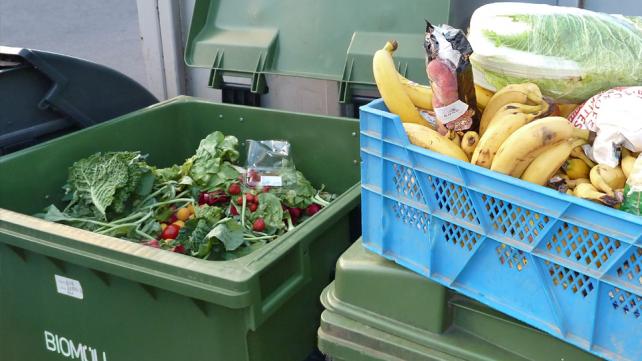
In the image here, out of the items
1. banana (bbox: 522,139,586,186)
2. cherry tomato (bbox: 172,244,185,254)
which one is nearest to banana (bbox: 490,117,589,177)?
banana (bbox: 522,139,586,186)

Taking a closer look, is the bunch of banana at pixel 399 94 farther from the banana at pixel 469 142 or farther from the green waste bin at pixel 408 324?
the green waste bin at pixel 408 324

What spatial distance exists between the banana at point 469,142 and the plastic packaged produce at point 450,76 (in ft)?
0.11

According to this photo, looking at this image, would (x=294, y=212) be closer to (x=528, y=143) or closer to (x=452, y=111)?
(x=452, y=111)

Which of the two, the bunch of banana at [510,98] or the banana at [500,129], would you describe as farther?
the bunch of banana at [510,98]

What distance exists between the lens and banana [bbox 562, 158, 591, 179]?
4.10 feet

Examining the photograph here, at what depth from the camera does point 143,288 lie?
1677mm

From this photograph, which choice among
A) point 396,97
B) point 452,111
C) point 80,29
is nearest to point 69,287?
point 396,97

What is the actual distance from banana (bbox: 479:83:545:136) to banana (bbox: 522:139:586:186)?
Answer: 0.17 metres

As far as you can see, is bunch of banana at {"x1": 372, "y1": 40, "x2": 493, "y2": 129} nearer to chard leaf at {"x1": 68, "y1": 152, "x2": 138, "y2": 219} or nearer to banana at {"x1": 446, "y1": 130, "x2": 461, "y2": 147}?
banana at {"x1": 446, "y1": 130, "x2": 461, "y2": 147}

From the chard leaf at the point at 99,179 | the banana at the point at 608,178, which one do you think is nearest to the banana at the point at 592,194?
the banana at the point at 608,178

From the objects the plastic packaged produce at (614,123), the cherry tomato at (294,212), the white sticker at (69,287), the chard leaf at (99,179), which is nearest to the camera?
the plastic packaged produce at (614,123)

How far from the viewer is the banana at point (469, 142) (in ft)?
4.39

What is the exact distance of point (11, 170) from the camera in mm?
2258

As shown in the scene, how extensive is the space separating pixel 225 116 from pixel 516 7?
156cm
